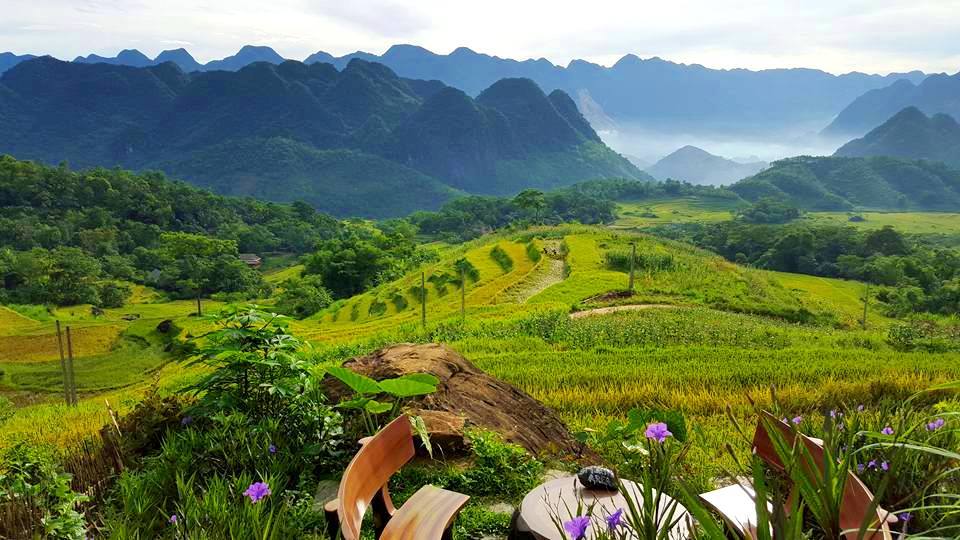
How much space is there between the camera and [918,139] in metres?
169

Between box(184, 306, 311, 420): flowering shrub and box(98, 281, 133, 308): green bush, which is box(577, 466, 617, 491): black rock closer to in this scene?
box(184, 306, 311, 420): flowering shrub

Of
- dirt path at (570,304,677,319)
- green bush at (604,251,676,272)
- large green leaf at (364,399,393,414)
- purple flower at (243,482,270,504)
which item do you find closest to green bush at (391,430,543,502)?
large green leaf at (364,399,393,414)

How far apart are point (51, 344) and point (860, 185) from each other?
134 meters

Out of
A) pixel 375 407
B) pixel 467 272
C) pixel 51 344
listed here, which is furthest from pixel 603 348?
pixel 51 344

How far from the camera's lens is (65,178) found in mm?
69750

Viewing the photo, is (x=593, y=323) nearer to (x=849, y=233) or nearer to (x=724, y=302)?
(x=724, y=302)

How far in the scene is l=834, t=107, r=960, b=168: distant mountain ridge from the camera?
541 ft

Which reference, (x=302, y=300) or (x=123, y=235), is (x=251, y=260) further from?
(x=302, y=300)

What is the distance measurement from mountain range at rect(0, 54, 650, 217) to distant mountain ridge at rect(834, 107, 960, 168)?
2733 inches

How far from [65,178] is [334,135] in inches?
3855

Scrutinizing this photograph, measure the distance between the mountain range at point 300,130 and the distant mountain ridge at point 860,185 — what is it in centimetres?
5820

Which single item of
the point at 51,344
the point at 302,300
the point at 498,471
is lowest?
the point at 51,344

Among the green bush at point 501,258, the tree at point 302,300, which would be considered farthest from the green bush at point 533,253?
the tree at point 302,300

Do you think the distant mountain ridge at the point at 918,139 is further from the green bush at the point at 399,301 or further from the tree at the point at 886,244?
the green bush at the point at 399,301
